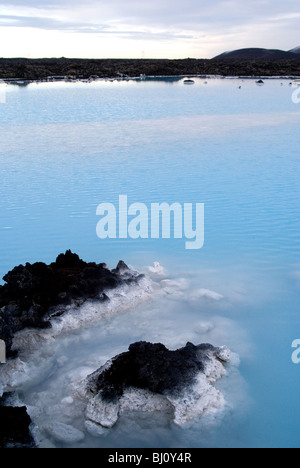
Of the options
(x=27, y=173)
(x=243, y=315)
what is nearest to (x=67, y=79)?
(x=27, y=173)

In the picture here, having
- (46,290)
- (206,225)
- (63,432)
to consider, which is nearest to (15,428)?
(63,432)

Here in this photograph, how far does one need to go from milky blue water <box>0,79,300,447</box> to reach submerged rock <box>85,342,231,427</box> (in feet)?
0.41

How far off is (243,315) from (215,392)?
1273 millimetres

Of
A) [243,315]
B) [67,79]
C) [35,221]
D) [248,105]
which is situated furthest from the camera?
[67,79]

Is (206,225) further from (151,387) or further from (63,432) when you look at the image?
(63,432)

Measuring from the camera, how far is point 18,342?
12.8 ft

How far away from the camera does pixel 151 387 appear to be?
330cm

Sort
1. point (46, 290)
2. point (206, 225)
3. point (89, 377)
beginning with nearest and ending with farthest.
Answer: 1. point (89, 377)
2. point (46, 290)
3. point (206, 225)

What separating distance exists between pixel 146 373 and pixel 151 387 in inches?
3.9

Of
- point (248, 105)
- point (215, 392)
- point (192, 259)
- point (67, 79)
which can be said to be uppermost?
point (67, 79)

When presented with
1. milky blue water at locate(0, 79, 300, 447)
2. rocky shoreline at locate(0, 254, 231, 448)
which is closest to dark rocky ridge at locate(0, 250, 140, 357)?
rocky shoreline at locate(0, 254, 231, 448)

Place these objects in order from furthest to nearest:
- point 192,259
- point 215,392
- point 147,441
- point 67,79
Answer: point 67,79, point 192,259, point 215,392, point 147,441

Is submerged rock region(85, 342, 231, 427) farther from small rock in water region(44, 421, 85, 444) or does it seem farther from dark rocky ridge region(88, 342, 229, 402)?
small rock in water region(44, 421, 85, 444)
